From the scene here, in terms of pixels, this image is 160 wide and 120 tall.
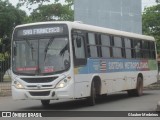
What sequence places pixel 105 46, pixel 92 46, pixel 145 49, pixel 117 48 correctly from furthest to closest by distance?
pixel 145 49 → pixel 117 48 → pixel 105 46 → pixel 92 46

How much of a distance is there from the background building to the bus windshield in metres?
14.4

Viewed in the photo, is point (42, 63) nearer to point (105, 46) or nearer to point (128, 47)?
point (105, 46)

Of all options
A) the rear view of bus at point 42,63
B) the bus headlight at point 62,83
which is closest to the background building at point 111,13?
the rear view of bus at point 42,63

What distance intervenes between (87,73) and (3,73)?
15.5m

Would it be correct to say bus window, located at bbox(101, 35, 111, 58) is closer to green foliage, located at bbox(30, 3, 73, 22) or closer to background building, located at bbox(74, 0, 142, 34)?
background building, located at bbox(74, 0, 142, 34)

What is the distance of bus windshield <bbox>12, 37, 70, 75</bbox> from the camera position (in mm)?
17641

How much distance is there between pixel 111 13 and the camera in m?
34.1

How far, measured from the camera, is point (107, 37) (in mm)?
21562

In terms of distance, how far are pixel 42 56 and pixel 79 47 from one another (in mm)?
1527

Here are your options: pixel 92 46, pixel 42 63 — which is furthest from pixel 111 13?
pixel 42 63

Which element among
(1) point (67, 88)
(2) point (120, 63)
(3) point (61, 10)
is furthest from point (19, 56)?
(3) point (61, 10)

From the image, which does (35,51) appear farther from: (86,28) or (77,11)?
(77,11)

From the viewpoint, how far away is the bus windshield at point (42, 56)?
57.9ft

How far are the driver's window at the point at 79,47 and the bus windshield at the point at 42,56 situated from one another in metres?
0.49
